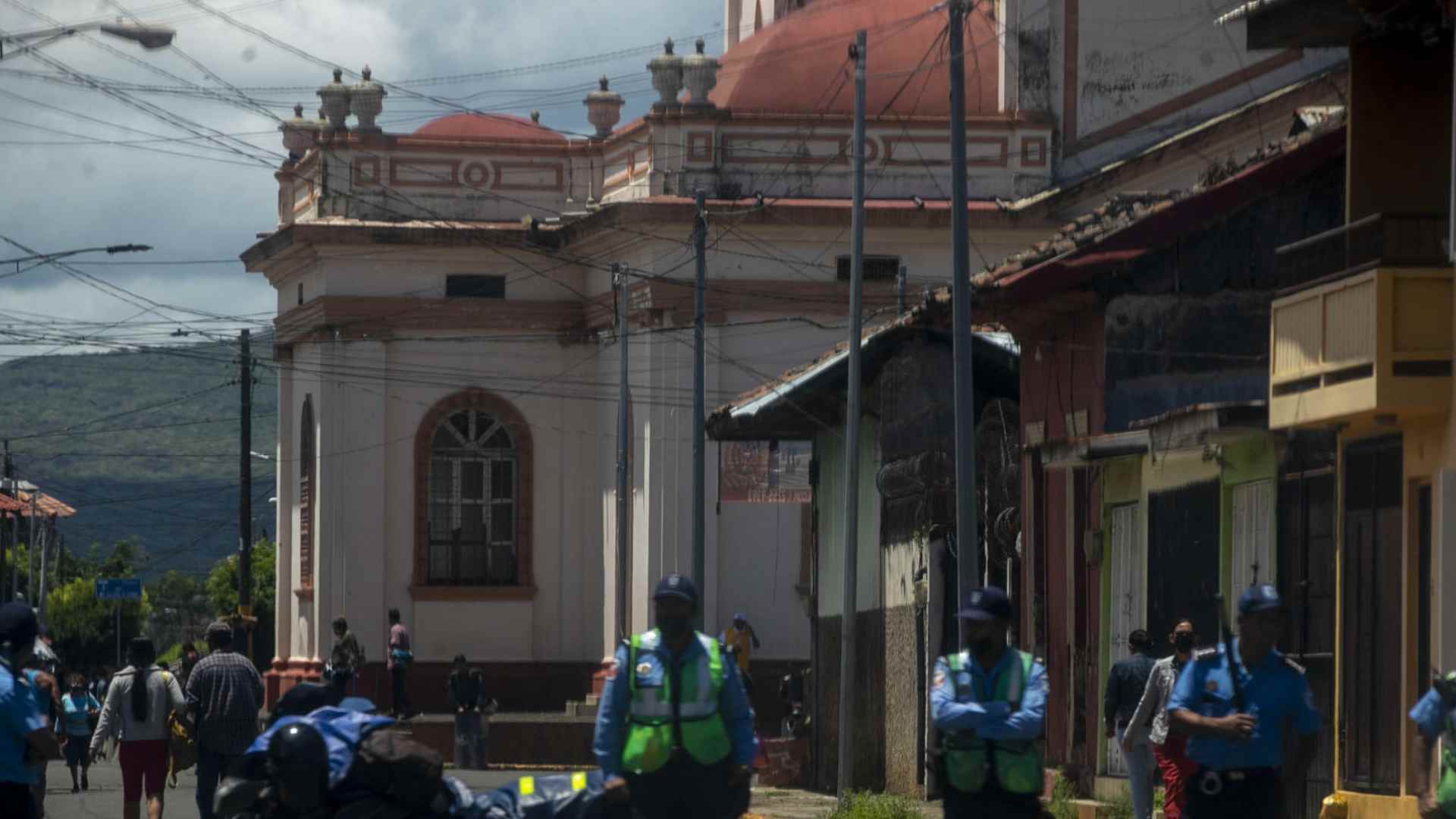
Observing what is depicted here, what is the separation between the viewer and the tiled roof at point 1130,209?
63.4 ft

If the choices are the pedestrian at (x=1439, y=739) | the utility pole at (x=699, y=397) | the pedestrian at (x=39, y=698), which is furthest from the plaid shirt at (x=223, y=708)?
the utility pole at (x=699, y=397)

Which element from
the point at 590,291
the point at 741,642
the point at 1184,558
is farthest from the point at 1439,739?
the point at 590,291

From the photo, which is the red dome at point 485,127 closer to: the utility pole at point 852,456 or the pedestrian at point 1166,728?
the utility pole at point 852,456

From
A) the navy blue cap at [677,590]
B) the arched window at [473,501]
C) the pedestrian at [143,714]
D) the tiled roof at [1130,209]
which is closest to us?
the navy blue cap at [677,590]

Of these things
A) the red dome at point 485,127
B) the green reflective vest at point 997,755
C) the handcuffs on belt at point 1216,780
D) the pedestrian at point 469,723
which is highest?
the red dome at point 485,127

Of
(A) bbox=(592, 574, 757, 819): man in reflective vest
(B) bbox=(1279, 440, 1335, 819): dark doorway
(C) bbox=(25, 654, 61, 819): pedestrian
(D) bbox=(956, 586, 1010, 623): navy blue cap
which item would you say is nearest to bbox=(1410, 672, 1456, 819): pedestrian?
(D) bbox=(956, 586, 1010, 623): navy blue cap

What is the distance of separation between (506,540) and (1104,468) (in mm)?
22433

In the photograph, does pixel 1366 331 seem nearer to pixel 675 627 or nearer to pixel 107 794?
pixel 675 627

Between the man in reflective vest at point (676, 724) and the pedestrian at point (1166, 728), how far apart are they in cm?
393

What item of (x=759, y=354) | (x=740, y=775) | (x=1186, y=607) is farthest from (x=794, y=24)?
(x=740, y=775)

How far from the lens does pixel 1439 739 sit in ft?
36.6

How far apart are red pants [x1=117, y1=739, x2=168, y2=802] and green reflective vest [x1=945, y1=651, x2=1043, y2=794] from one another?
336 inches

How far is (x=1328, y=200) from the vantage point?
18.8 metres

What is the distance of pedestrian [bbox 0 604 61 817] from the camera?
38.5 feet
